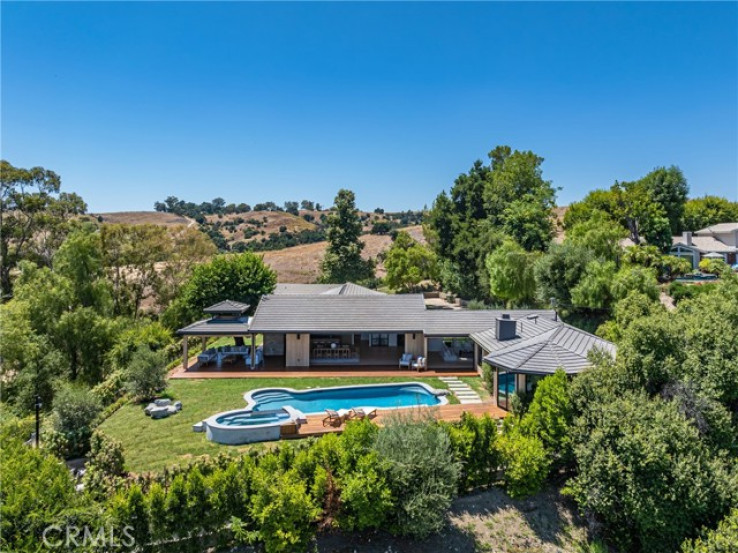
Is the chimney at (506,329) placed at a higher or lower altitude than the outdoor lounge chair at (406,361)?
higher

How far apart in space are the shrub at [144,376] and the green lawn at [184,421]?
66cm

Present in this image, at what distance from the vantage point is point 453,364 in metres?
22.6

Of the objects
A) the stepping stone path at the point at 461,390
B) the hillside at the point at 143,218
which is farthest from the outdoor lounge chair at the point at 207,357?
the hillside at the point at 143,218

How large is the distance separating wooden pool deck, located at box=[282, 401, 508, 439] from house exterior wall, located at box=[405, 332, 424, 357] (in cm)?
657

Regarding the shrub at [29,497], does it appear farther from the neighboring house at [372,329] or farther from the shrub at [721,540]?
the neighboring house at [372,329]

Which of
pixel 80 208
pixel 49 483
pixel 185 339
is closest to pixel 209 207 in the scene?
pixel 80 208

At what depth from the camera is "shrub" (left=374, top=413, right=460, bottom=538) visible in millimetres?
9320

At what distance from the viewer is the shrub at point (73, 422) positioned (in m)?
12.4

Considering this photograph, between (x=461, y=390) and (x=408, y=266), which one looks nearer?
(x=461, y=390)

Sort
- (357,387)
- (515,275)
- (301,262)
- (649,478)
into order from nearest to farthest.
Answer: (649,478), (357,387), (515,275), (301,262)

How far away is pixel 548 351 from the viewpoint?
15109 millimetres

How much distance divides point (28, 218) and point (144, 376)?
28.8m

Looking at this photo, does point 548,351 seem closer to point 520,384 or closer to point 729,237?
point 520,384

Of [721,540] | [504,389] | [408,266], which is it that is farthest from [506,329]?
[408,266]
